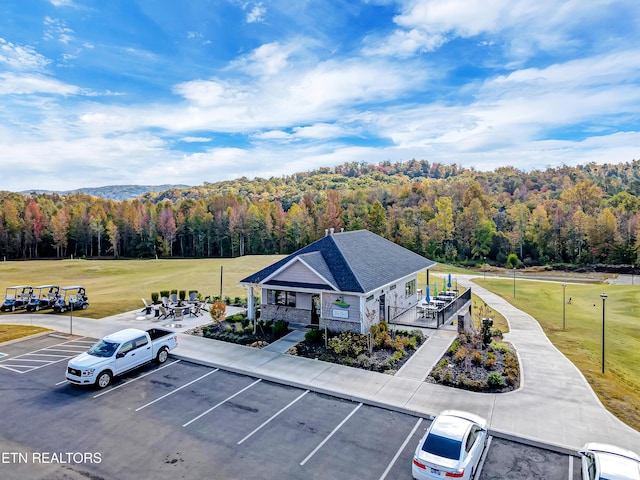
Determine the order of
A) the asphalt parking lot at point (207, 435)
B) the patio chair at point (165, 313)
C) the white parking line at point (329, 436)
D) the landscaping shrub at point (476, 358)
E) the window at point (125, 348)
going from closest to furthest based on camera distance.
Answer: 1. the asphalt parking lot at point (207, 435)
2. the white parking line at point (329, 436)
3. the window at point (125, 348)
4. the landscaping shrub at point (476, 358)
5. the patio chair at point (165, 313)

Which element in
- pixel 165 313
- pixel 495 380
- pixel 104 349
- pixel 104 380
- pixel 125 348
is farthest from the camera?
pixel 165 313

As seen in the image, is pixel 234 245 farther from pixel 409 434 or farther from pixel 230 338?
pixel 409 434

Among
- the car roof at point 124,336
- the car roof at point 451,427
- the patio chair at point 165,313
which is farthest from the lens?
the patio chair at point 165,313

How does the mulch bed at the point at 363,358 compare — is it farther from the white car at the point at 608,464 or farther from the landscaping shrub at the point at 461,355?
the white car at the point at 608,464

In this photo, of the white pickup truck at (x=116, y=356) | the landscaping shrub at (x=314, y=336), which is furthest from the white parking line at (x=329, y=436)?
the white pickup truck at (x=116, y=356)

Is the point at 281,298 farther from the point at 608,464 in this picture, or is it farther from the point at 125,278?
the point at 125,278

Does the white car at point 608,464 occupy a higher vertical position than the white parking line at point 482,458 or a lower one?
higher

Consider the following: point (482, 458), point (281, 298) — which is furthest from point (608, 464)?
point (281, 298)

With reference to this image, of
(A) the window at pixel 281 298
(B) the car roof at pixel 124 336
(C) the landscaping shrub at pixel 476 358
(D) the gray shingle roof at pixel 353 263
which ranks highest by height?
(D) the gray shingle roof at pixel 353 263
